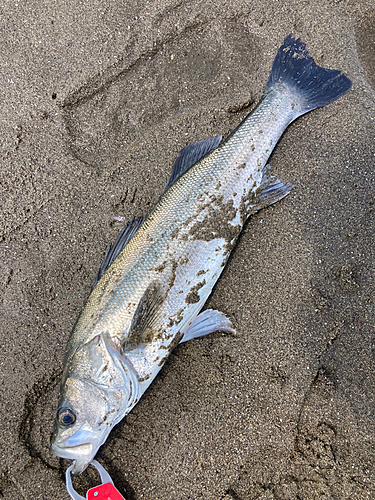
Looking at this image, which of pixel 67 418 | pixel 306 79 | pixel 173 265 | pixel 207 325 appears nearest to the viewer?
pixel 67 418

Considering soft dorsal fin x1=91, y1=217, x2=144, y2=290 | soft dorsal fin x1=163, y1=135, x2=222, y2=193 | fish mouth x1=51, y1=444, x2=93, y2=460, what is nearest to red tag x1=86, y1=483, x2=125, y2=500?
fish mouth x1=51, y1=444, x2=93, y2=460

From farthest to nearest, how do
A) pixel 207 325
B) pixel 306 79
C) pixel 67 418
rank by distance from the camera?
pixel 306 79 → pixel 207 325 → pixel 67 418

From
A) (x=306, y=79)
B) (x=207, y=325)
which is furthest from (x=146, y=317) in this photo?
(x=306, y=79)

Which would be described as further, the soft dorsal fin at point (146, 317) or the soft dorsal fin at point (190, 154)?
the soft dorsal fin at point (190, 154)

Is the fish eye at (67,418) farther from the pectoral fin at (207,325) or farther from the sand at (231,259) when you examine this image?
the pectoral fin at (207,325)

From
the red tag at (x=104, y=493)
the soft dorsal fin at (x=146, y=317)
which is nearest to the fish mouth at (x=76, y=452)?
the red tag at (x=104, y=493)

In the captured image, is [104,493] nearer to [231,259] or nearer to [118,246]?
[118,246]

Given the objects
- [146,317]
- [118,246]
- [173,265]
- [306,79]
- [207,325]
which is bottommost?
[207,325]
